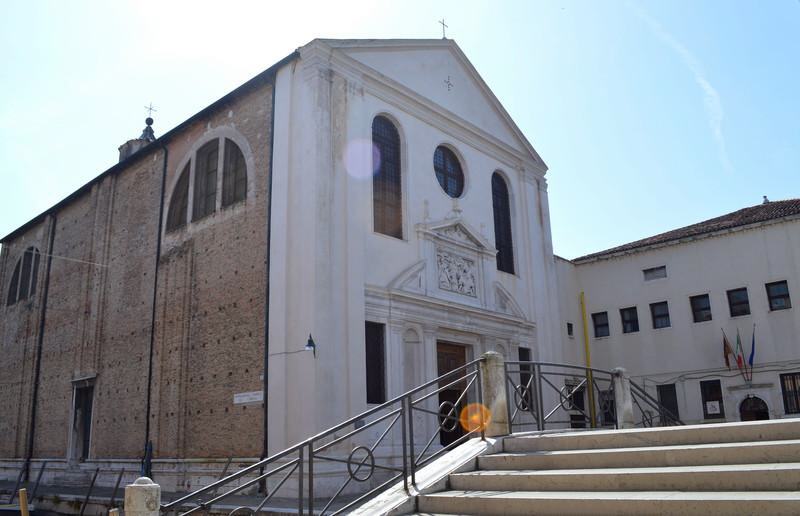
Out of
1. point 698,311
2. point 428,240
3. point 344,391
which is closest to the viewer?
point 344,391

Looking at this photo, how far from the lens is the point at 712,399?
20344 mm

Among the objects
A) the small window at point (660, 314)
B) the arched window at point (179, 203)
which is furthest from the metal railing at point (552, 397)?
the arched window at point (179, 203)

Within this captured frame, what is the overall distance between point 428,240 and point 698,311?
34.0 feet

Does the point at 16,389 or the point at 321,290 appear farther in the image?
the point at 16,389

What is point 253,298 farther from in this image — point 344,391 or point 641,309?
point 641,309

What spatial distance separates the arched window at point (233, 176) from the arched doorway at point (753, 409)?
48.5 feet

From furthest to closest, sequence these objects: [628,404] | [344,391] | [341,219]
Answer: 1. [341,219]
2. [344,391]
3. [628,404]

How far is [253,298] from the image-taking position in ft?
44.4

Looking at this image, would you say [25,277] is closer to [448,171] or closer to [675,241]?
[448,171]

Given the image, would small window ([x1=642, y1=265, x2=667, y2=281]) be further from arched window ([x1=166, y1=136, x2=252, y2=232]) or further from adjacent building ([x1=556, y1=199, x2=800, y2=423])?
arched window ([x1=166, y1=136, x2=252, y2=232])

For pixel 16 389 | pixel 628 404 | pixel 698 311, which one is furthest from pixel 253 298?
pixel 698 311

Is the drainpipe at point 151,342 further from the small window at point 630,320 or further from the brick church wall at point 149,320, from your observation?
the small window at point 630,320

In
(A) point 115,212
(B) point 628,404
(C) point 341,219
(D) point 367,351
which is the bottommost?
(B) point 628,404

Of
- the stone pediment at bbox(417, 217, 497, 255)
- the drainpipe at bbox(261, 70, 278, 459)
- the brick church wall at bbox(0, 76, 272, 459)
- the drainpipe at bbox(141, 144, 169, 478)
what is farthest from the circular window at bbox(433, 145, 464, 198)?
the drainpipe at bbox(141, 144, 169, 478)
